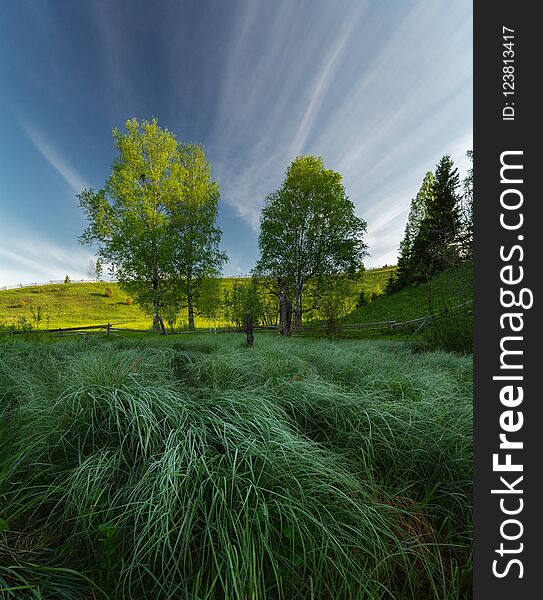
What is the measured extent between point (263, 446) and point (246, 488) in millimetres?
309

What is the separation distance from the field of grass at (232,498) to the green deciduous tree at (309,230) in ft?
48.4

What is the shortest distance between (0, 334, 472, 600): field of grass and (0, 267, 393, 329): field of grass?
1067 inches

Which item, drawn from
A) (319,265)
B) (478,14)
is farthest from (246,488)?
(319,265)

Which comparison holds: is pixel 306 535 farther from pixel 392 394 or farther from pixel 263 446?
pixel 392 394

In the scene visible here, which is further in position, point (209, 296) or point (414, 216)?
point (414, 216)

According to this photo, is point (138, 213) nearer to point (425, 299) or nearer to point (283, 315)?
point (283, 315)

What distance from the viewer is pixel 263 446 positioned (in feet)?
5.15

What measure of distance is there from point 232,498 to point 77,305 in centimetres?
4584

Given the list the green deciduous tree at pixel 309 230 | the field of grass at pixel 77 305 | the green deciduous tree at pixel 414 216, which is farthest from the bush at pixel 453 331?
the field of grass at pixel 77 305

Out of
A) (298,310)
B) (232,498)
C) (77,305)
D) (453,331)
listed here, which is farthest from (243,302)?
(77,305)

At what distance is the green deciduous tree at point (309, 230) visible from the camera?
667 inches

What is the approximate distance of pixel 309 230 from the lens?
17141mm

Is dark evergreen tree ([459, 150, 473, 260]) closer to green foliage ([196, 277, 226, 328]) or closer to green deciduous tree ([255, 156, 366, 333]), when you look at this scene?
green deciduous tree ([255, 156, 366, 333])

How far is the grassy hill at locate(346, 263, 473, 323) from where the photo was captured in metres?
5.91
